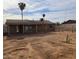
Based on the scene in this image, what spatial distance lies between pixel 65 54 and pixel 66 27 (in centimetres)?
32

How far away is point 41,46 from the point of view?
7.48ft

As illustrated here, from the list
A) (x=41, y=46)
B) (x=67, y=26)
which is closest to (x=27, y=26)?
(x=41, y=46)

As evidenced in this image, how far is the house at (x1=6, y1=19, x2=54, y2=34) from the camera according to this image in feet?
7.22

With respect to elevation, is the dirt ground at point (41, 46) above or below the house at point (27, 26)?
below

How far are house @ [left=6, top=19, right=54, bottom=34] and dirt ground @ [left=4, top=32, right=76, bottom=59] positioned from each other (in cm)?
6

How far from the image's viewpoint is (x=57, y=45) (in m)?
2.33

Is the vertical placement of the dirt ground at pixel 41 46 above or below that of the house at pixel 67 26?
below

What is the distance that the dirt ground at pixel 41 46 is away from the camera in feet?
7.20

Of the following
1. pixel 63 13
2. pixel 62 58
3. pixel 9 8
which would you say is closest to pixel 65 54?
pixel 62 58

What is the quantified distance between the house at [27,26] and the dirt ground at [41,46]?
59 mm

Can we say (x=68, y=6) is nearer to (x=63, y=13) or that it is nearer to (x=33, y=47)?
(x=63, y=13)

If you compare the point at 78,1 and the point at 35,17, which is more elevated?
the point at 78,1

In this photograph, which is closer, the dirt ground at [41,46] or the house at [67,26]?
the dirt ground at [41,46]

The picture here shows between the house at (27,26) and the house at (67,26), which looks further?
the house at (67,26)
